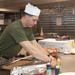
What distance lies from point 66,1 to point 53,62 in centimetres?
280

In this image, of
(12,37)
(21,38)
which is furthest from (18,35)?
(12,37)

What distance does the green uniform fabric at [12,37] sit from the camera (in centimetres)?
232

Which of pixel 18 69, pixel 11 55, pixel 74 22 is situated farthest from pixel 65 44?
pixel 74 22

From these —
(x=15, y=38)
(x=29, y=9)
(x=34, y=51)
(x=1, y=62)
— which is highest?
(x=29, y=9)

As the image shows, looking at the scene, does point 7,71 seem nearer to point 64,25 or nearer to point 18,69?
point 18,69

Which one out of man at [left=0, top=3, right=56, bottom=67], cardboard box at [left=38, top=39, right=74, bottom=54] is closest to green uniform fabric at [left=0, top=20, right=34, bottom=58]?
man at [left=0, top=3, right=56, bottom=67]

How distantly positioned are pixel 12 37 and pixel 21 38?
22cm

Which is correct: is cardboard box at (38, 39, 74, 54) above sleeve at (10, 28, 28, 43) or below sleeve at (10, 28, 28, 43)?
below

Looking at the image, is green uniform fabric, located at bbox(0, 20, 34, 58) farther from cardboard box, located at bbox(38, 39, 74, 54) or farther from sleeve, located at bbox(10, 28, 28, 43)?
cardboard box, located at bbox(38, 39, 74, 54)

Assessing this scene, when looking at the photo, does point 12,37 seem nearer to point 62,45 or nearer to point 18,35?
point 18,35

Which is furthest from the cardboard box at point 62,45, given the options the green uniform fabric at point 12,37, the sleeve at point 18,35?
the sleeve at point 18,35

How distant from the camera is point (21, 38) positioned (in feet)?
7.53

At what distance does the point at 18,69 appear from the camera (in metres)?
1.71

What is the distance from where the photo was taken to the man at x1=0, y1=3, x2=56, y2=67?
2281mm
